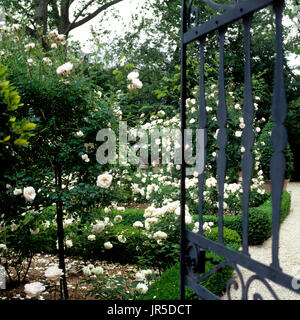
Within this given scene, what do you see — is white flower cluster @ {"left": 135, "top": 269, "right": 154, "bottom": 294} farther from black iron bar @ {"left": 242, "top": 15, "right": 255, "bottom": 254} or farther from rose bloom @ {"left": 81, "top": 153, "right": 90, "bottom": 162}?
black iron bar @ {"left": 242, "top": 15, "right": 255, "bottom": 254}

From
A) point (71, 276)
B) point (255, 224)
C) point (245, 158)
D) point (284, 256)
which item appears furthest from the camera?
point (255, 224)

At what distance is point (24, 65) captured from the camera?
9.28 ft

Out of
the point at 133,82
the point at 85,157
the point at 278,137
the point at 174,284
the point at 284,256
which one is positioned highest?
the point at 133,82

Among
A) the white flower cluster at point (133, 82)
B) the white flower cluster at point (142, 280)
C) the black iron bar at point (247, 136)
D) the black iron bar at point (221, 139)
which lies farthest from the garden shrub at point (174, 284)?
the white flower cluster at point (133, 82)

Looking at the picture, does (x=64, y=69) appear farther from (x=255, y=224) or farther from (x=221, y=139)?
(x=255, y=224)

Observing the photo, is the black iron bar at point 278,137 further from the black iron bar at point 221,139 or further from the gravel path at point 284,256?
the gravel path at point 284,256

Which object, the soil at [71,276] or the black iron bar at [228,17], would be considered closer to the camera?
the black iron bar at [228,17]

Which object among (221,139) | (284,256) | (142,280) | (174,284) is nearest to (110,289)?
(142,280)

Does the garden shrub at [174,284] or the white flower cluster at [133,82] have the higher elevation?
the white flower cluster at [133,82]

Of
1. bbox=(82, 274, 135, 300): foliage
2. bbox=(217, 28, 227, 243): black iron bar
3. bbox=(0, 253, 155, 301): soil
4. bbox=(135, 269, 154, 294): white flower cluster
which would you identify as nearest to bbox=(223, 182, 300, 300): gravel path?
bbox=(135, 269, 154, 294): white flower cluster

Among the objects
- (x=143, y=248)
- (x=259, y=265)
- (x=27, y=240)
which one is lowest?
(x=143, y=248)
